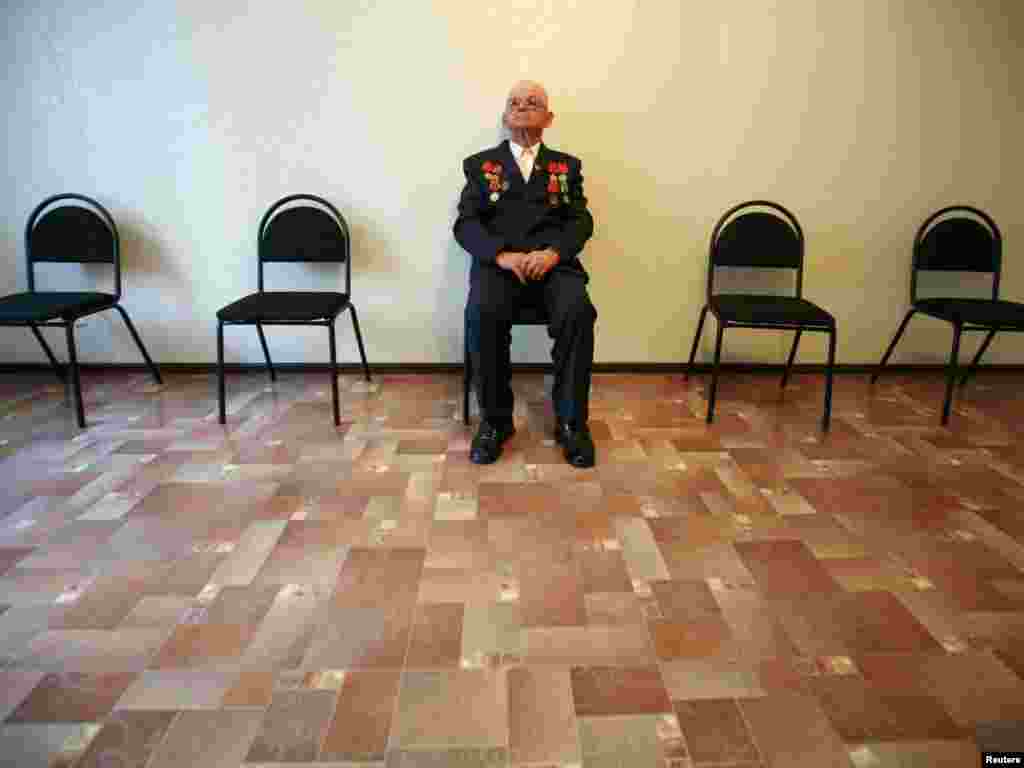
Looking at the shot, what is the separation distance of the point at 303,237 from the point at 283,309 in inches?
21.1

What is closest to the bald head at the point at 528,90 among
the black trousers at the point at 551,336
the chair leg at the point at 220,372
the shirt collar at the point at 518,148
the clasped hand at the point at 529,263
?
the shirt collar at the point at 518,148

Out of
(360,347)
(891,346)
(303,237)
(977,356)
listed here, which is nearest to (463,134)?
(303,237)

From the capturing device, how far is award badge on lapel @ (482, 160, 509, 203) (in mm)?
2680

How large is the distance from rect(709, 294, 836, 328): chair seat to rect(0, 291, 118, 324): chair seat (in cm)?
257

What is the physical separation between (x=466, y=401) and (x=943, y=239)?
2.36 metres

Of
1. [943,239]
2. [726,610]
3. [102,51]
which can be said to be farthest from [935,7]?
[102,51]

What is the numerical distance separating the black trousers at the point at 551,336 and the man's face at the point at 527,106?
69 cm

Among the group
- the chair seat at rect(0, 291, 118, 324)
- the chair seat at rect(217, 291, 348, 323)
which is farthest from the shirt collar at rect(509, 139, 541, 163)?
the chair seat at rect(0, 291, 118, 324)

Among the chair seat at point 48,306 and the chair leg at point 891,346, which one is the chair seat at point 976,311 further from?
the chair seat at point 48,306

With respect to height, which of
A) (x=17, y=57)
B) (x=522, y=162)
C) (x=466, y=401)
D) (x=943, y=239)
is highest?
(x=17, y=57)

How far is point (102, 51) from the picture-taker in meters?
2.86

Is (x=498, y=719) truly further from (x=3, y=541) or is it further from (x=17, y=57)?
(x=17, y=57)

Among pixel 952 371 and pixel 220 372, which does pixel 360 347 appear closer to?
pixel 220 372

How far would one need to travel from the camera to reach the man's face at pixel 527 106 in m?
2.62
